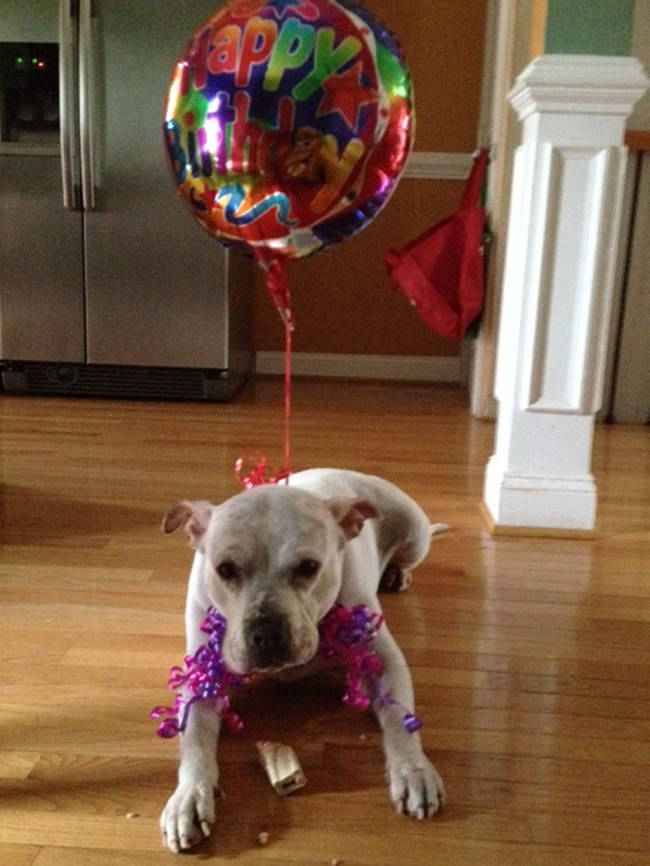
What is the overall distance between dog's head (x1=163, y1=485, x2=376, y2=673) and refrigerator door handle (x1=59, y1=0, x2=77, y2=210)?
243 cm

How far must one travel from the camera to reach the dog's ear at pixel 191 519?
1284 mm

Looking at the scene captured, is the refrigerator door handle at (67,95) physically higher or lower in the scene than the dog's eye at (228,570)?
higher

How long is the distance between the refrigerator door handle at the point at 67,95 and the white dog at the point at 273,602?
7.70 feet

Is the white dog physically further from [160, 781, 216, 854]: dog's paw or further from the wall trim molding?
the wall trim molding

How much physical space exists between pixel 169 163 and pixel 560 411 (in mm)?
1074

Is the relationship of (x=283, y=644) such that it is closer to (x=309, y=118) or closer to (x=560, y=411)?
(x=309, y=118)

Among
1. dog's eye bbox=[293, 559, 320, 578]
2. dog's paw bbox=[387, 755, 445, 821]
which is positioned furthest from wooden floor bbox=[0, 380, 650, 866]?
dog's eye bbox=[293, 559, 320, 578]

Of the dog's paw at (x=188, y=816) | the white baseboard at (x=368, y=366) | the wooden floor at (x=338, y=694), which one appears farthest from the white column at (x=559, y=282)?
the white baseboard at (x=368, y=366)

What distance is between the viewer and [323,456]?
2.75 metres

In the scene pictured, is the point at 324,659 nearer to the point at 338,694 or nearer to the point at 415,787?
the point at 338,694

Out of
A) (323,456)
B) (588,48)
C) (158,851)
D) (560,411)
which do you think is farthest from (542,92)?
(158,851)

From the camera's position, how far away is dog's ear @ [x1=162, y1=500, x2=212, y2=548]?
1.28 metres

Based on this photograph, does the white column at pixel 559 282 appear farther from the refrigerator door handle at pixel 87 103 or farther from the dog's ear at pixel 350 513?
the refrigerator door handle at pixel 87 103

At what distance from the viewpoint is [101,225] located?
11.2 feet
